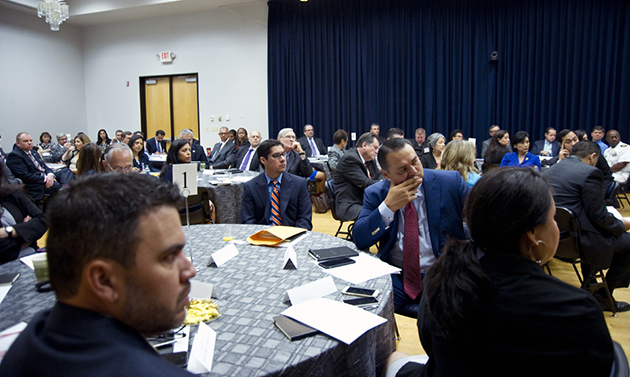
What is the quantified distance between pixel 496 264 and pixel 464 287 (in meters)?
0.12

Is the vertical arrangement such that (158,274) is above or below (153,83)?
below

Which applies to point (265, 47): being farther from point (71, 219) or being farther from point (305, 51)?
point (71, 219)

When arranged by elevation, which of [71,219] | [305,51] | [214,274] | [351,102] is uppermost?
[305,51]

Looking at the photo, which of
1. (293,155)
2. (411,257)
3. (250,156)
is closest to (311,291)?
(411,257)

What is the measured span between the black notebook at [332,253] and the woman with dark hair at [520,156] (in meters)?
3.88

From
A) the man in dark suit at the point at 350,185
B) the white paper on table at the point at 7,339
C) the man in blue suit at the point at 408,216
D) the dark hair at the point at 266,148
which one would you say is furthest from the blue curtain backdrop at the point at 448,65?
the white paper on table at the point at 7,339

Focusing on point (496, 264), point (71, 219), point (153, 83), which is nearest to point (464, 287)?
point (496, 264)

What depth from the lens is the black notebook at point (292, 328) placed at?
120 cm

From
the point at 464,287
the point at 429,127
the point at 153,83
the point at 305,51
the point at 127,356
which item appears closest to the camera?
the point at 127,356

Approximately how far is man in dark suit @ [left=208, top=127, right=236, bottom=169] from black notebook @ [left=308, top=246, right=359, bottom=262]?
248 inches

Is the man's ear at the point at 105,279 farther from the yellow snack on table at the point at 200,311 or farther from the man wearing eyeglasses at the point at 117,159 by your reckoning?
the man wearing eyeglasses at the point at 117,159

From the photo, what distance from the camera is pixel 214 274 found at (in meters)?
1.78

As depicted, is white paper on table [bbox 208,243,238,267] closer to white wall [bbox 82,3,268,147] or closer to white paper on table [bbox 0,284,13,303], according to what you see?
white paper on table [bbox 0,284,13,303]

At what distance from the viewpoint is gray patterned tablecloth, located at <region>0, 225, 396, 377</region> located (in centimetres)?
110
